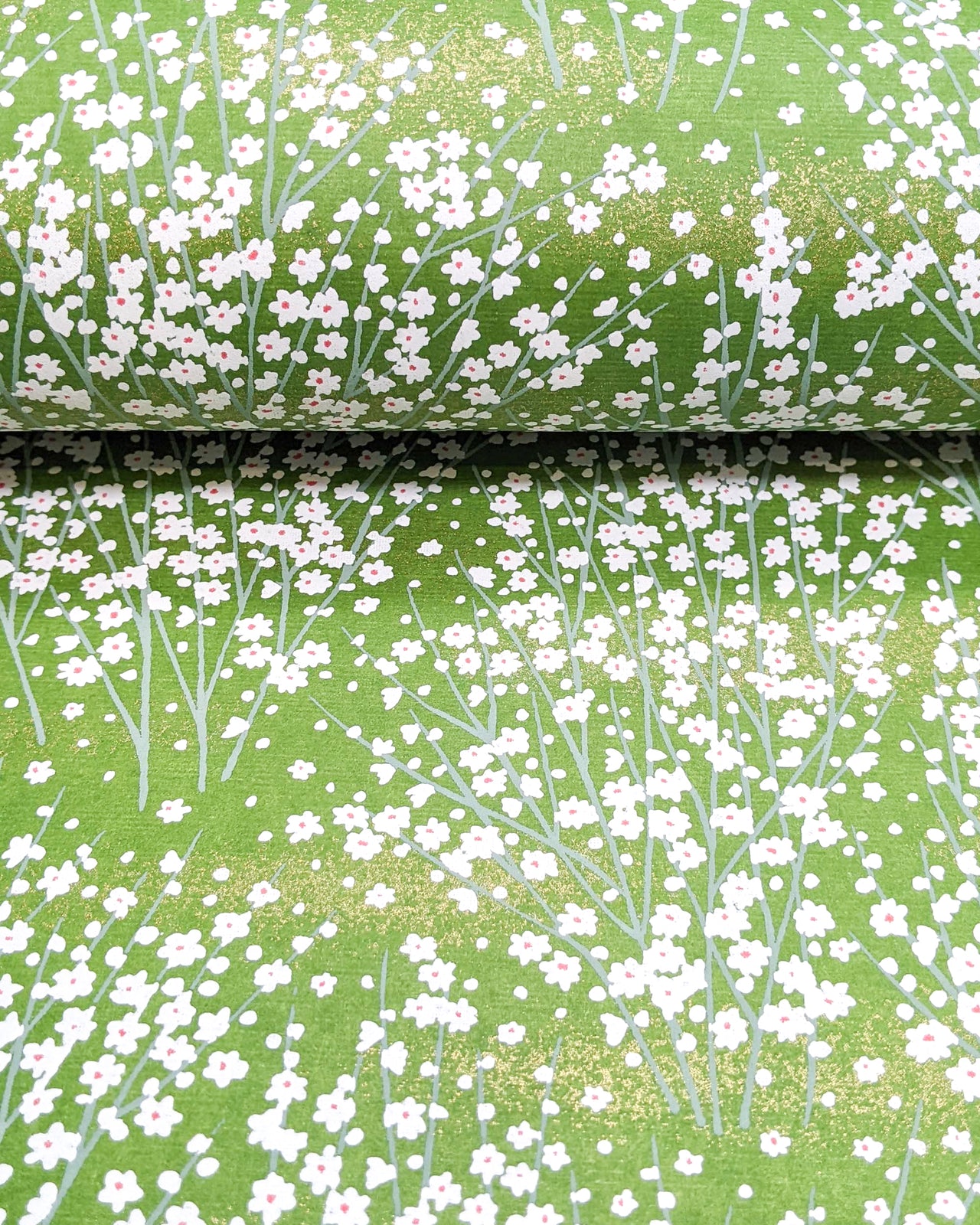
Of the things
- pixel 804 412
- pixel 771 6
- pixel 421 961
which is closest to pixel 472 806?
pixel 421 961

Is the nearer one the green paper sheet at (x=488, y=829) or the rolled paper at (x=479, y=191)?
the green paper sheet at (x=488, y=829)

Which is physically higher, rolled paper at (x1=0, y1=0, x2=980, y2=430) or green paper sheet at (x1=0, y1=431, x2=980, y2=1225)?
rolled paper at (x1=0, y1=0, x2=980, y2=430)

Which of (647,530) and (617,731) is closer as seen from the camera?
(617,731)

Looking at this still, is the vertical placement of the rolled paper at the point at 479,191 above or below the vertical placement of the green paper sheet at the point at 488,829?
above

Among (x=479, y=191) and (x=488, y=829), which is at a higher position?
(x=479, y=191)

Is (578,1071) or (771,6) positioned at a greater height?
(771,6)

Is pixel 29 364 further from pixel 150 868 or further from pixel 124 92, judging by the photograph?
pixel 150 868

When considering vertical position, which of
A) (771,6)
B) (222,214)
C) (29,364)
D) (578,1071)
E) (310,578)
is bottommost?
(578,1071)

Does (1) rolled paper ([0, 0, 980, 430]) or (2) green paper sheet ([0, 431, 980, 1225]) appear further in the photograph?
(1) rolled paper ([0, 0, 980, 430])
